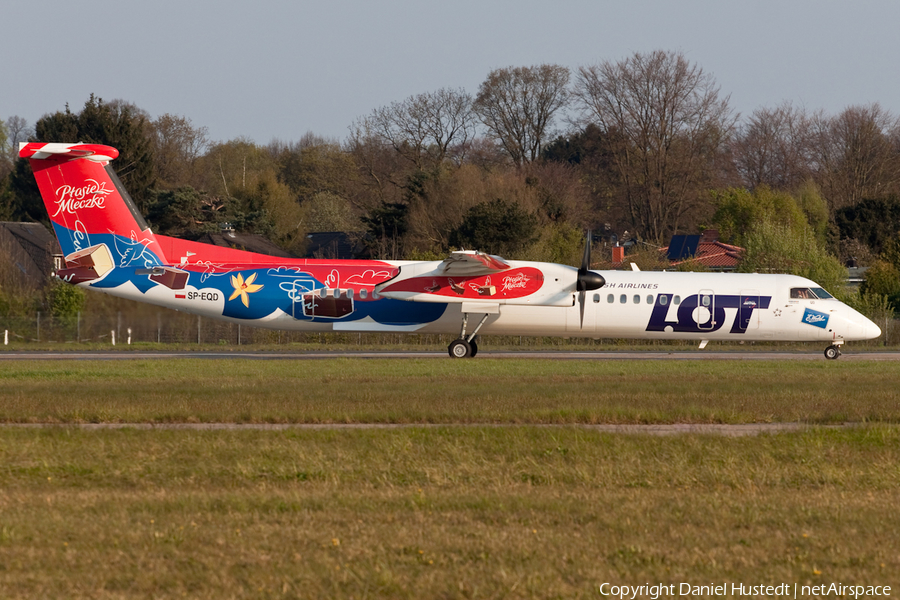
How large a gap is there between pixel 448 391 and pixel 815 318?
A: 16.1 m

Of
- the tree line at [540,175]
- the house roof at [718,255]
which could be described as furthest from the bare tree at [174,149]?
the house roof at [718,255]

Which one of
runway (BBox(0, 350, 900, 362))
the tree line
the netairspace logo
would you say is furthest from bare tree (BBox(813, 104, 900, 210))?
the netairspace logo

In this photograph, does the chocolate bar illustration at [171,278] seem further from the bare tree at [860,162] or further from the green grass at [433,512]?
the bare tree at [860,162]

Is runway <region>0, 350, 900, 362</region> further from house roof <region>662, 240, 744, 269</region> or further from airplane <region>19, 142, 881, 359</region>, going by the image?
house roof <region>662, 240, 744, 269</region>

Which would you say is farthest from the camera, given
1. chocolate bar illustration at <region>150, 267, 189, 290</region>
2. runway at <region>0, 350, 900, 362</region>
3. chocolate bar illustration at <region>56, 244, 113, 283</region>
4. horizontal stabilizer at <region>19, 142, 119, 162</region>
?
runway at <region>0, 350, 900, 362</region>

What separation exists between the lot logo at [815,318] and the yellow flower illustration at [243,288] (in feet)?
57.0

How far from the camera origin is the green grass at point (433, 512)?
685 cm

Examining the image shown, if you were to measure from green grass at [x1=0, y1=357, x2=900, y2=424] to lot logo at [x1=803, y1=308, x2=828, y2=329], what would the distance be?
5.96 feet

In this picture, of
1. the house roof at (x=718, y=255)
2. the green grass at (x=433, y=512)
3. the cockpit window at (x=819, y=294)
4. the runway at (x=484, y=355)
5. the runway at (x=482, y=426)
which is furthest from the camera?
the house roof at (x=718, y=255)

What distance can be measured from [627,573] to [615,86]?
72.0m

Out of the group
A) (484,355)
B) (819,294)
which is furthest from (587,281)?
(819,294)

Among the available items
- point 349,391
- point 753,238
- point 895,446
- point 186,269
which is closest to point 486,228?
point 753,238

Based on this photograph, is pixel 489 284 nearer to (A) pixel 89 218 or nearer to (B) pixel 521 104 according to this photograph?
(A) pixel 89 218

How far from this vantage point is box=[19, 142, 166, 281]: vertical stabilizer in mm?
29438
